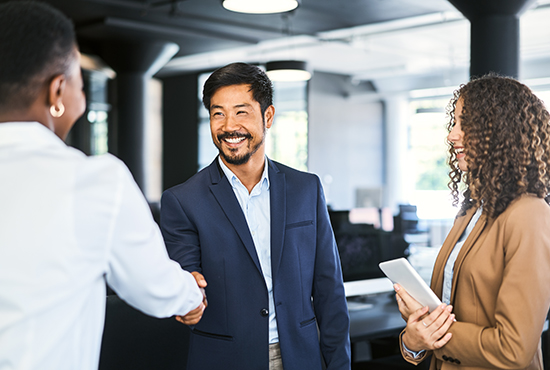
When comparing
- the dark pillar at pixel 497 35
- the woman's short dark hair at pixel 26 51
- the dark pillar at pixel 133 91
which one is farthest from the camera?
the dark pillar at pixel 133 91

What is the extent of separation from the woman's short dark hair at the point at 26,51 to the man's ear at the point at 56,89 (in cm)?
1

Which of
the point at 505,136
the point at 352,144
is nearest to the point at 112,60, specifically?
the point at 352,144

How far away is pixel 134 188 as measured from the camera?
1.19 meters

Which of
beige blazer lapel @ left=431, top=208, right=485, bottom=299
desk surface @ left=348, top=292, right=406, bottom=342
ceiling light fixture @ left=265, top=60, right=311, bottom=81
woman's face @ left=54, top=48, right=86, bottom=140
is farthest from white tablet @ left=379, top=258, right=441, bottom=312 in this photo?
ceiling light fixture @ left=265, top=60, right=311, bottom=81

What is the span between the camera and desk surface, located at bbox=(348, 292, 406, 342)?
10.4 feet

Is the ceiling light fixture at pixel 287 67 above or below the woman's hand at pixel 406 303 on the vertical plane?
above

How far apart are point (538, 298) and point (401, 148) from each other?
12750 mm

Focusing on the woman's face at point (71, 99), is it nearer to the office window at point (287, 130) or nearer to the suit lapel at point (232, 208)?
the suit lapel at point (232, 208)

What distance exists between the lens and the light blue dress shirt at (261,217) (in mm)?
1979

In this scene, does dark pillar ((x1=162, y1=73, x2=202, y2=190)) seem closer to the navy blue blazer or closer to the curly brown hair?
the navy blue blazer

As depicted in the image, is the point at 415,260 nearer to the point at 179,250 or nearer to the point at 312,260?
the point at 312,260

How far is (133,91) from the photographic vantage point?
9.64 meters

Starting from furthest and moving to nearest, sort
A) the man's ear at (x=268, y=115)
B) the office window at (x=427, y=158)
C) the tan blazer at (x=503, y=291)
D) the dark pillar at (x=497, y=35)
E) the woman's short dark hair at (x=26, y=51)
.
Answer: the office window at (x=427, y=158)
the dark pillar at (x=497, y=35)
the man's ear at (x=268, y=115)
the tan blazer at (x=503, y=291)
the woman's short dark hair at (x=26, y=51)

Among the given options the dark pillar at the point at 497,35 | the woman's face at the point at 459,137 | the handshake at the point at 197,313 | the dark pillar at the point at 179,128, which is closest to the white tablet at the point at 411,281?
the woman's face at the point at 459,137
